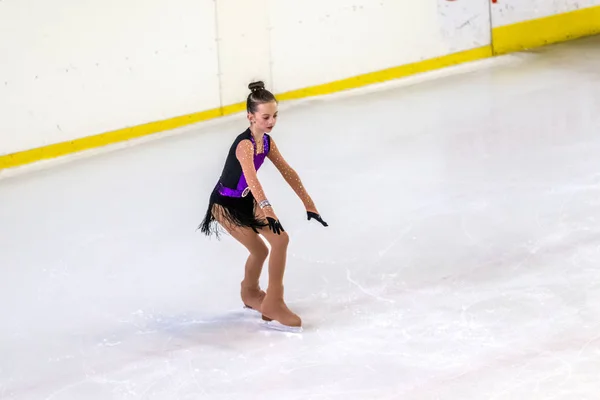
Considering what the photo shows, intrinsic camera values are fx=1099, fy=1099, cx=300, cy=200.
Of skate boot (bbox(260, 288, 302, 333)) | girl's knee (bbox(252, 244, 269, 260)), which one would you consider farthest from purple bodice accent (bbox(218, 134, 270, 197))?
skate boot (bbox(260, 288, 302, 333))

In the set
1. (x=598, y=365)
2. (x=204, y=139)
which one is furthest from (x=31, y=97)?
(x=598, y=365)

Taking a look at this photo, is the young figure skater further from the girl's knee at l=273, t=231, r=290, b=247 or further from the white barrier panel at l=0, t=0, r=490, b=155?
the white barrier panel at l=0, t=0, r=490, b=155

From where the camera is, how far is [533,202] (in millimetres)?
5914

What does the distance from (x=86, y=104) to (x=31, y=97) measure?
0.40 m

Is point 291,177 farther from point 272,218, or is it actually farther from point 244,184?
point 272,218

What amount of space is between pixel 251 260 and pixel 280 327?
0.31m

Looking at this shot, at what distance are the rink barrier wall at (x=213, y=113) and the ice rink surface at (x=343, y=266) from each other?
0.63 ft

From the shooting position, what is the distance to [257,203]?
4387 millimetres

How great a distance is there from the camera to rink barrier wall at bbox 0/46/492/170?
7348 millimetres

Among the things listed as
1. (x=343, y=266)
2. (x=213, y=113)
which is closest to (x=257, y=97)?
(x=343, y=266)

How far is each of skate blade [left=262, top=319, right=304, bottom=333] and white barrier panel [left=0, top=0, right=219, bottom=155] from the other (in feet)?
10.6

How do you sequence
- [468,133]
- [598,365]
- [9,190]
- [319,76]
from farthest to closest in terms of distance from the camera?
[319,76]
[468,133]
[9,190]
[598,365]

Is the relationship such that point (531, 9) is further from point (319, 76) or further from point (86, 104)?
A: point (86, 104)

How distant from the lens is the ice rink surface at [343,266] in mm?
4195
